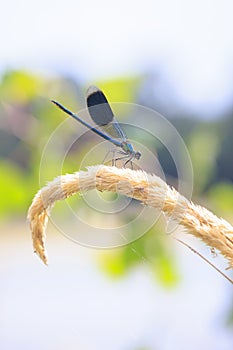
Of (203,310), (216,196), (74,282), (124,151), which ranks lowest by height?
(74,282)

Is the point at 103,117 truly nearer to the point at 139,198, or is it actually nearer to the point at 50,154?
the point at 139,198

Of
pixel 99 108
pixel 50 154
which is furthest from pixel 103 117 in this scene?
pixel 50 154

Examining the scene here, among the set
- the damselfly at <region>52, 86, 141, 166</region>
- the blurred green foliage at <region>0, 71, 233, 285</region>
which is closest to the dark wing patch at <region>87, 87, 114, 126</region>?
the damselfly at <region>52, 86, 141, 166</region>

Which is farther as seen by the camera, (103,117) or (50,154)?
(50,154)

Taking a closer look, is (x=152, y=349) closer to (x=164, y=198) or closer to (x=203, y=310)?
(x=203, y=310)

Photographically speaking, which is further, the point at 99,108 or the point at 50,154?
the point at 50,154

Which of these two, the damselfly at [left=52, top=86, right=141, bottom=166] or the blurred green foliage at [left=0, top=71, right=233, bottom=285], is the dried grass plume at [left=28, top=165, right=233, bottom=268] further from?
the blurred green foliage at [left=0, top=71, right=233, bottom=285]

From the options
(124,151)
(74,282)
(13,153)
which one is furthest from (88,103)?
(74,282)

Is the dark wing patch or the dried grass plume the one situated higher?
the dark wing patch
